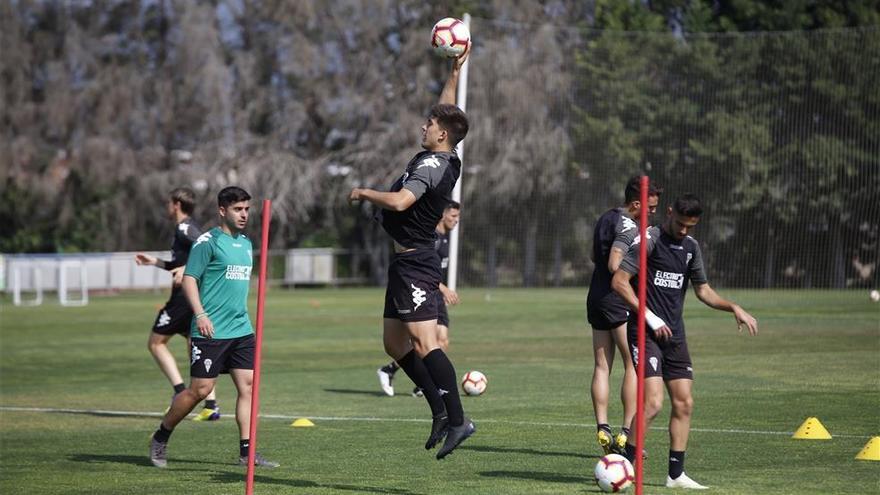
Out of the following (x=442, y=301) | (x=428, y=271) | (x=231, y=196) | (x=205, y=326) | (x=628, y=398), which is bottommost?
(x=628, y=398)

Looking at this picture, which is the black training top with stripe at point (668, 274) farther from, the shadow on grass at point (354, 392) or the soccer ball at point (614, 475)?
the shadow on grass at point (354, 392)

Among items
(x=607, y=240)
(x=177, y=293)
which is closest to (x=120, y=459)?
(x=177, y=293)

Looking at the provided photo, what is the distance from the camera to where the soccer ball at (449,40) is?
11.0 meters

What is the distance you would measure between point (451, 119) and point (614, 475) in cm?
282

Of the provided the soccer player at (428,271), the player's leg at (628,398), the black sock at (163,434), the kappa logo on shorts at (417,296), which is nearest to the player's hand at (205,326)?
the black sock at (163,434)

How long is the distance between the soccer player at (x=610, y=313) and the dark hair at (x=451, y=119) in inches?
70.9

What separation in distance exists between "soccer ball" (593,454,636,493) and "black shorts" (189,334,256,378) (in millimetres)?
3374

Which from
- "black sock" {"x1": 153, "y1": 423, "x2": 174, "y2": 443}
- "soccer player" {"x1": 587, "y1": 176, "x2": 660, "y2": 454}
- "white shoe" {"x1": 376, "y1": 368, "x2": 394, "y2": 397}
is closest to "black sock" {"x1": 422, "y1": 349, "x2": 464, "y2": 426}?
"soccer player" {"x1": 587, "y1": 176, "x2": 660, "y2": 454}

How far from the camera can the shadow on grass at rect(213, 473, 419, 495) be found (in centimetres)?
970

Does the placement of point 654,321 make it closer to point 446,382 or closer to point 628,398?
point 446,382

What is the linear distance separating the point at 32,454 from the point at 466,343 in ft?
47.4

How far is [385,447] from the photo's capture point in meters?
12.2

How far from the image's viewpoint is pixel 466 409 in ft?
50.7

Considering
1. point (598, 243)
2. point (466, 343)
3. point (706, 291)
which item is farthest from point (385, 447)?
point (466, 343)
